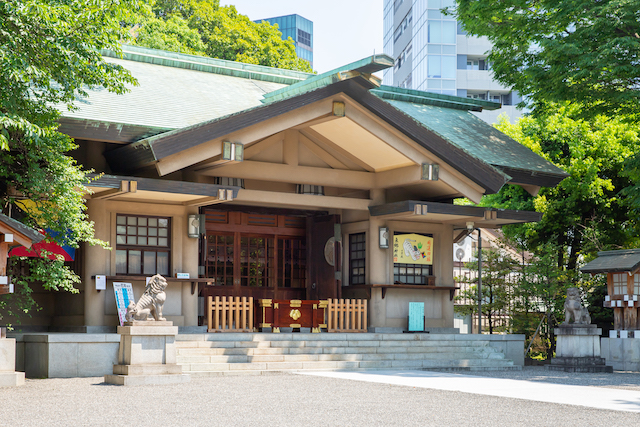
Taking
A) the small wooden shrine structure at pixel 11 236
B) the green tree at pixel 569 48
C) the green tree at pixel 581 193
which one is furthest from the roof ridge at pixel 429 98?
the small wooden shrine structure at pixel 11 236

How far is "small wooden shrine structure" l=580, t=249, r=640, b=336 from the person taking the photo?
1681cm

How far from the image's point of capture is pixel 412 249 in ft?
60.8

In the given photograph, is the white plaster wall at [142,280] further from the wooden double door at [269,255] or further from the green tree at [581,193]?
the green tree at [581,193]

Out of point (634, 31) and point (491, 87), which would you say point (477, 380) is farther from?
point (491, 87)

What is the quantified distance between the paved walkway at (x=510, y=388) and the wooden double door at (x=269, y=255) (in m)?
5.34

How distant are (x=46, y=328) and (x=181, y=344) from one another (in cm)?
382

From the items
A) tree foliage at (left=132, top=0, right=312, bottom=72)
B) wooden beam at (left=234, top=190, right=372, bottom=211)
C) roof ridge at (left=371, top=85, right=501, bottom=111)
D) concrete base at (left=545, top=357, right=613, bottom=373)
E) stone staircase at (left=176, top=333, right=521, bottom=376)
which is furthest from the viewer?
tree foliage at (left=132, top=0, right=312, bottom=72)

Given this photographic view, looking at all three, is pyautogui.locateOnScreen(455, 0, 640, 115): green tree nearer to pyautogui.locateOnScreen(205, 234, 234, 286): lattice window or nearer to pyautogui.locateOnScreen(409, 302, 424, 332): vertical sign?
pyautogui.locateOnScreen(409, 302, 424, 332): vertical sign

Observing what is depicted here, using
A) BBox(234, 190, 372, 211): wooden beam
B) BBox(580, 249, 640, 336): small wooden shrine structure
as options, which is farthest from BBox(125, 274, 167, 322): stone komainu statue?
BBox(580, 249, 640, 336): small wooden shrine structure

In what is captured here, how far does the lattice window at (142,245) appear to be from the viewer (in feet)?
51.3

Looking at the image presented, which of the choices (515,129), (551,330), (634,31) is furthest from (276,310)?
(515,129)

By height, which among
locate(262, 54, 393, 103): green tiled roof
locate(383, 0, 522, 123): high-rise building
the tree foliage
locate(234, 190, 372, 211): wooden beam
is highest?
locate(383, 0, 522, 123): high-rise building

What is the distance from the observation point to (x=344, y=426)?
7.47 meters

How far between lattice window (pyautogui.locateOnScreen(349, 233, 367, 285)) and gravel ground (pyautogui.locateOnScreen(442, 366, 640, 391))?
4427 mm
